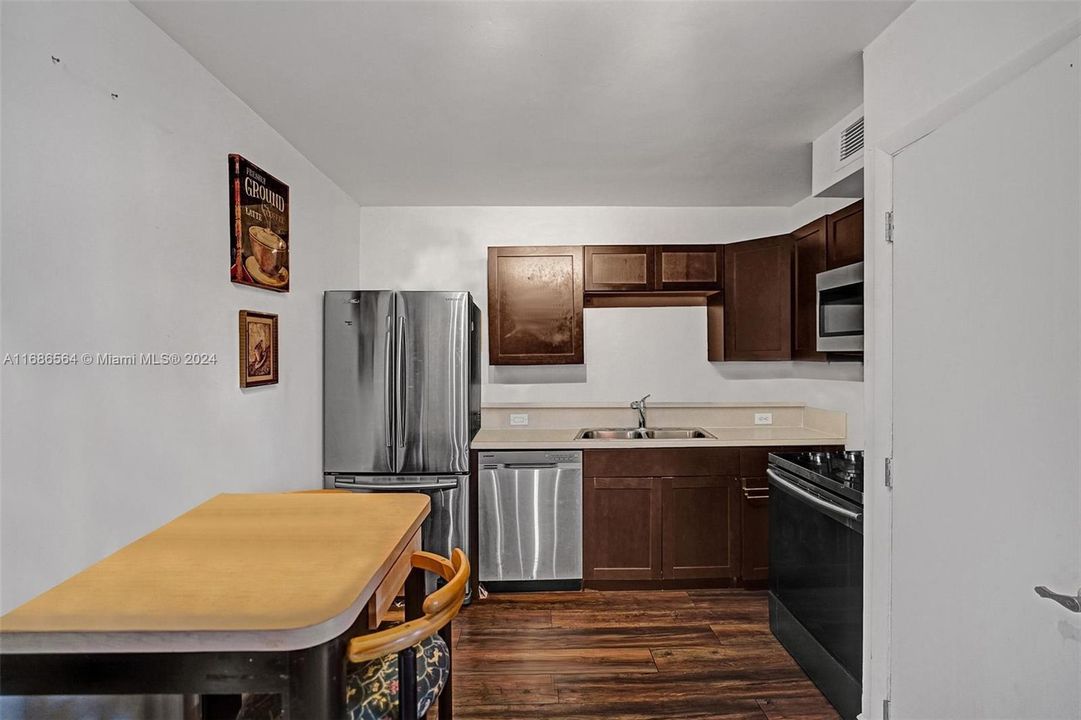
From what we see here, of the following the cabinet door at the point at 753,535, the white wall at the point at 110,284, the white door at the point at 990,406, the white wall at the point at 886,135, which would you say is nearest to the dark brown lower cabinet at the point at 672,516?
the cabinet door at the point at 753,535

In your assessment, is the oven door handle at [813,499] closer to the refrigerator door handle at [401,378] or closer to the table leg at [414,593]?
the table leg at [414,593]

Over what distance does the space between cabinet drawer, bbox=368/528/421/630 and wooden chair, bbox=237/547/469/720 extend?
7cm

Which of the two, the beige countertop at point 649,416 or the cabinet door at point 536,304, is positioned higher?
the cabinet door at point 536,304

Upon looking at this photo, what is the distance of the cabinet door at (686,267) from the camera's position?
3.90 meters

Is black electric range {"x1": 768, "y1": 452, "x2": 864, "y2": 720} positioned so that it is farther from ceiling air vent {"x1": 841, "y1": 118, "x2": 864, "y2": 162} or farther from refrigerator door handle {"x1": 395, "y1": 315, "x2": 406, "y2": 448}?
refrigerator door handle {"x1": 395, "y1": 315, "x2": 406, "y2": 448}

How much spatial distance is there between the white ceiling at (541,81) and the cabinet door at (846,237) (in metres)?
0.42

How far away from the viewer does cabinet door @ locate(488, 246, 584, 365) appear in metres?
3.90

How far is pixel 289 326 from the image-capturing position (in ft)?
9.64

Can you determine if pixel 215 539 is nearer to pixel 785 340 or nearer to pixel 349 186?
pixel 349 186

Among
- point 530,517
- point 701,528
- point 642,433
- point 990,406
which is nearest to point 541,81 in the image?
point 990,406

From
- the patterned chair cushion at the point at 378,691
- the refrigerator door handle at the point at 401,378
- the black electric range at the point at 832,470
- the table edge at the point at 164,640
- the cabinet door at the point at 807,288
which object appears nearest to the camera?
the table edge at the point at 164,640

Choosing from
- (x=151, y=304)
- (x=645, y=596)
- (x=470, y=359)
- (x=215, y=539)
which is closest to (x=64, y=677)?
(x=215, y=539)

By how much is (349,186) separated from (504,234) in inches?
42.9

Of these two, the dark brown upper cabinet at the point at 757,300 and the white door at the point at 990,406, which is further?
the dark brown upper cabinet at the point at 757,300
